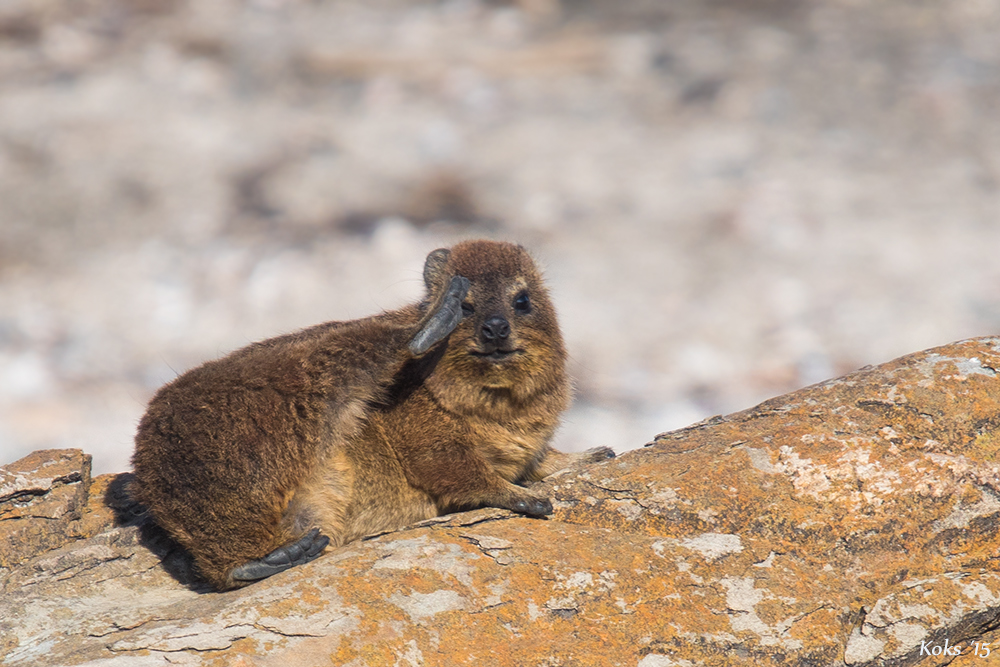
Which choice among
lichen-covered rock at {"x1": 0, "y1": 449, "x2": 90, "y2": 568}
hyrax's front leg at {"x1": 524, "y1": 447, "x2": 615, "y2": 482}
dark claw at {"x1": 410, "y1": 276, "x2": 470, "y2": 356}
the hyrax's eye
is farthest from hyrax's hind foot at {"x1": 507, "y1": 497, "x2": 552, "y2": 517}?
lichen-covered rock at {"x1": 0, "y1": 449, "x2": 90, "y2": 568}

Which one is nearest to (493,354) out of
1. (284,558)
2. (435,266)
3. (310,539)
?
(435,266)

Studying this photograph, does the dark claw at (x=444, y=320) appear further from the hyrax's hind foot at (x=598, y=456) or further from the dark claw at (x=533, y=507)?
the hyrax's hind foot at (x=598, y=456)

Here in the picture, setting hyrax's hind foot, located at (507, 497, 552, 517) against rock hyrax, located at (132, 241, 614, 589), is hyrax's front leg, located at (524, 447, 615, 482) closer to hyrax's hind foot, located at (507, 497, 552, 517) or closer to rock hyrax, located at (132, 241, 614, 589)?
rock hyrax, located at (132, 241, 614, 589)

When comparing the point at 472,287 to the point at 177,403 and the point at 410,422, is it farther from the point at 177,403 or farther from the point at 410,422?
the point at 177,403

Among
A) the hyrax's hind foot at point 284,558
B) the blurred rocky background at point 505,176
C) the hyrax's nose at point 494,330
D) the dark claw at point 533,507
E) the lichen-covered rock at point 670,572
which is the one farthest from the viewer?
the blurred rocky background at point 505,176

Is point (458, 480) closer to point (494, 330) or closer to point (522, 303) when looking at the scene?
point (494, 330)

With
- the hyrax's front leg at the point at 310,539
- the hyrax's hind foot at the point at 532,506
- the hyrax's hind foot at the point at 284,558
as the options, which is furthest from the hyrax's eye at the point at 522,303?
the hyrax's hind foot at the point at 284,558
